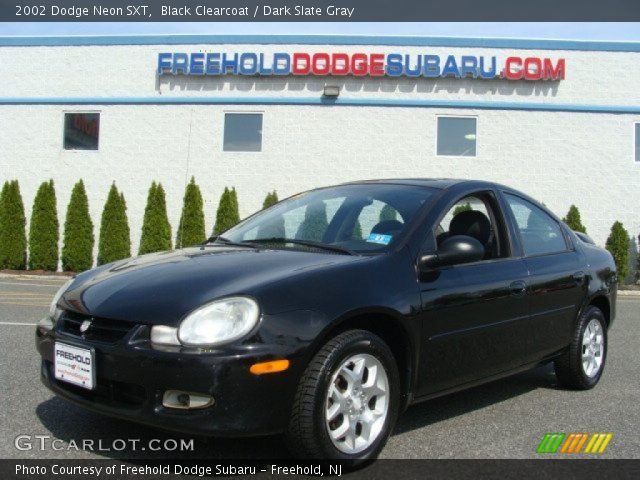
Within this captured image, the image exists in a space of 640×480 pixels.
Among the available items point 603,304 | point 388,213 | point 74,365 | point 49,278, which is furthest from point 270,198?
point 74,365

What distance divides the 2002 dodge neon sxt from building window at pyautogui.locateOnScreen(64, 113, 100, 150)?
13506mm

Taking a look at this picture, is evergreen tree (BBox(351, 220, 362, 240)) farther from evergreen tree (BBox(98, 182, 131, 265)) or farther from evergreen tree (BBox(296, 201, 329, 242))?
evergreen tree (BBox(98, 182, 131, 265))

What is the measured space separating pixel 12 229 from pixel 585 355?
14.4 m

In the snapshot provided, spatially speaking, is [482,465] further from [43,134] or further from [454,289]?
[43,134]

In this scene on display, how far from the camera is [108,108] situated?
16.8m

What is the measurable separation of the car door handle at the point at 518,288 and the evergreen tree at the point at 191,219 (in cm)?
1213

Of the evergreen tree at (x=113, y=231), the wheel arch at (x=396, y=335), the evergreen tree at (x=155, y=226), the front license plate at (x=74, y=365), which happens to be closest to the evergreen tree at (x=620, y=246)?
the evergreen tree at (x=155, y=226)

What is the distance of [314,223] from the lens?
14.0 ft

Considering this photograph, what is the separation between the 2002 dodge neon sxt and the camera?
289 cm

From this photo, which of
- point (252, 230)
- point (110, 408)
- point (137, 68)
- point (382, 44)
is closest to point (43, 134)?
point (137, 68)

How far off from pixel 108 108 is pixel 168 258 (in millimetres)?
14199

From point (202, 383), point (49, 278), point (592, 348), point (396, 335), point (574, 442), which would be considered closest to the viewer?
point (202, 383)

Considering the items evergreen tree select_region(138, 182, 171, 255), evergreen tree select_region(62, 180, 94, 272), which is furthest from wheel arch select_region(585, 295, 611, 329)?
evergreen tree select_region(62, 180, 94, 272)

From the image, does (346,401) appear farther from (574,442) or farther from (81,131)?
(81,131)
